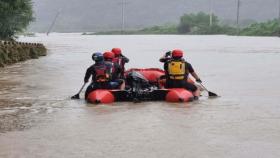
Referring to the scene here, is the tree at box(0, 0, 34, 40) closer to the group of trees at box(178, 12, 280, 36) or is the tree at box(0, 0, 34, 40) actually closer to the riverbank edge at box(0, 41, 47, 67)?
the riverbank edge at box(0, 41, 47, 67)

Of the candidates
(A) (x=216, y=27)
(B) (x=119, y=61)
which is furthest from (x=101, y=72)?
(A) (x=216, y=27)

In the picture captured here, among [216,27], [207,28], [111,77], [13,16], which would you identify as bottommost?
[207,28]

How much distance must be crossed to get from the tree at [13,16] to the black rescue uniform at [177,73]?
22.6 metres

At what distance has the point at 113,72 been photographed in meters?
18.0

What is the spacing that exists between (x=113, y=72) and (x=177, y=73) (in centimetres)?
174

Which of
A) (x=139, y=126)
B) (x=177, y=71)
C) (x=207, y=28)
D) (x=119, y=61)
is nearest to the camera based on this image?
(x=139, y=126)

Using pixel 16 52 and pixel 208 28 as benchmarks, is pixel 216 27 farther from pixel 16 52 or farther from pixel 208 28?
pixel 16 52

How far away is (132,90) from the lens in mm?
17891

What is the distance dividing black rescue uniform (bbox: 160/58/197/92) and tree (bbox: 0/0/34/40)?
22610mm

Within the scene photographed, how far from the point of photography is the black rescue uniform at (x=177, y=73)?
59.3ft

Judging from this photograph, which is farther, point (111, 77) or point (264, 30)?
point (264, 30)

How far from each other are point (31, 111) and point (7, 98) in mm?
3356

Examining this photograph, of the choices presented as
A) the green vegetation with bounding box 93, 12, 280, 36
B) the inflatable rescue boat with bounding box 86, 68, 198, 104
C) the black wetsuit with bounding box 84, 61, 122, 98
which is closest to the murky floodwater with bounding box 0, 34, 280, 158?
the inflatable rescue boat with bounding box 86, 68, 198, 104

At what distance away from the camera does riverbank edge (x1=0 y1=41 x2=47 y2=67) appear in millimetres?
34338
